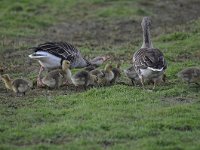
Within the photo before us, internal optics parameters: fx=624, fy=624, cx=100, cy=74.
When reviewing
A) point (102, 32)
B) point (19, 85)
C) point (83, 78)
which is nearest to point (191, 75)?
point (83, 78)

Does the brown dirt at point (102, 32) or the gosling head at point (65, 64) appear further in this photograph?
the brown dirt at point (102, 32)

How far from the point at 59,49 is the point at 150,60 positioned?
3.06 meters

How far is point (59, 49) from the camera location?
54.7 feet

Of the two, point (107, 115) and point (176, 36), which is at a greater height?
point (176, 36)

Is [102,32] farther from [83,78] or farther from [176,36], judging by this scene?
[83,78]

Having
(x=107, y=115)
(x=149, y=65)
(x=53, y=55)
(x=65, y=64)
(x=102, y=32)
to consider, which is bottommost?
(x=107, y=115)

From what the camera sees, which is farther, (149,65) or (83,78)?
(83,78)

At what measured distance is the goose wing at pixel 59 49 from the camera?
16.4 metres

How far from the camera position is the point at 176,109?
1279cm

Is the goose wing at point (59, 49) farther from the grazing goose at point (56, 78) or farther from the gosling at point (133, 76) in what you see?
the gosling at point (133, 76)

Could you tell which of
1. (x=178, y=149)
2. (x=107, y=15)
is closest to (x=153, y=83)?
(x=178, y=149)

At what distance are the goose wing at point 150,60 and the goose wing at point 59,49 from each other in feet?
7.53

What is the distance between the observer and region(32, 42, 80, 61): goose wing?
53.8 ft

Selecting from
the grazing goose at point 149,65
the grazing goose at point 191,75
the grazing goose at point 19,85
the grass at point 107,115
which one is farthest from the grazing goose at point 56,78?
the grazing goose at point 191,75
